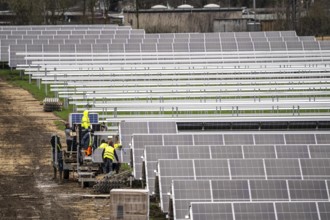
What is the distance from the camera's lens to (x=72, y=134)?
3378 centimetres

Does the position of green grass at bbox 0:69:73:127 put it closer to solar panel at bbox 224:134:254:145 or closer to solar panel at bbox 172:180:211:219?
solar panel at bbox 224:134:254:145

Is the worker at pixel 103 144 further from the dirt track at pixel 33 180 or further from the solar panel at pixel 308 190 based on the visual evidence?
the solar panel at pixel 308 190

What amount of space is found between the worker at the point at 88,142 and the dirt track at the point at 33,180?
3.08 feet

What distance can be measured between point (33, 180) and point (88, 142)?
7.00ft

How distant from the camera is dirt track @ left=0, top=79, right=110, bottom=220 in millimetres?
26906

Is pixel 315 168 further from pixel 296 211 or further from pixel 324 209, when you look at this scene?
pixel 296 211

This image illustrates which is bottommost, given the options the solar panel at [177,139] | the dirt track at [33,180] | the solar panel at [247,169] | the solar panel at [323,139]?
the dirt track at [33,180]

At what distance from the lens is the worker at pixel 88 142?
1262 inches

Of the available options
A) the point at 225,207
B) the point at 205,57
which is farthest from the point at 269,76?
the point at 225,207

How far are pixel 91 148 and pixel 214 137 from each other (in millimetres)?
3706

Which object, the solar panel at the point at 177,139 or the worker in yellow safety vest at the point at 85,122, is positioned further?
the worker in yellow safety vest at the point at 85,122

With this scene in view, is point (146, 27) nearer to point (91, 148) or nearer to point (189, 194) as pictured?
point (91, 148)

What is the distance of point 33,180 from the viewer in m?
31.2

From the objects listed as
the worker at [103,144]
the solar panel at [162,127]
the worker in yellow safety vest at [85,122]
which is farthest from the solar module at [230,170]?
the worker in yellow safety vest at [85,122]
